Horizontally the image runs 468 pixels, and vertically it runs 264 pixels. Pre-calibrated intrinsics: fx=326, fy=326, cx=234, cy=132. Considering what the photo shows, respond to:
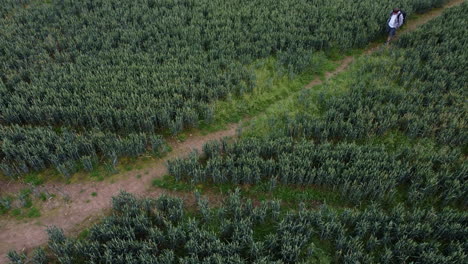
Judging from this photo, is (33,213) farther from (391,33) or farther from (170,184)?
(391,33)

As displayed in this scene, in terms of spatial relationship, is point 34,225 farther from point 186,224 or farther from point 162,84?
point 162,84

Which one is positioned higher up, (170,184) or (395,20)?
(395,20)

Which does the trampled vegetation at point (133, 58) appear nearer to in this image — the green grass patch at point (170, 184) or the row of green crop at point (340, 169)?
the green grass patch at point (170, 184)

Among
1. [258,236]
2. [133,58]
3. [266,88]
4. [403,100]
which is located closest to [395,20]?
[403,100]

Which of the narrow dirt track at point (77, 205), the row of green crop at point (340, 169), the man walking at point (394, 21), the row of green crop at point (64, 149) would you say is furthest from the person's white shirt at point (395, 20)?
the row of green crop at point (64, 149)

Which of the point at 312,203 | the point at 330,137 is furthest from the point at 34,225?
the point at 330,137
